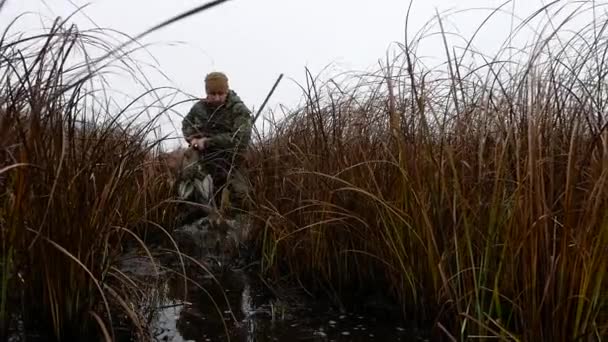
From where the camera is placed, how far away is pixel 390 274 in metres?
2.52

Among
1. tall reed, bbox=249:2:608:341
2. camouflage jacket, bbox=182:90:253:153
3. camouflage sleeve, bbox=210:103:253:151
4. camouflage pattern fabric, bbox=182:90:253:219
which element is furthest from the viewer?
camouflage jacket, bbox=182:90:253:153

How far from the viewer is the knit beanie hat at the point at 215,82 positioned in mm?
4973

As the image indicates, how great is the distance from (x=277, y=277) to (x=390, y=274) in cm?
94

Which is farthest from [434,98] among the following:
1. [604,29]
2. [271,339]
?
[271,339]

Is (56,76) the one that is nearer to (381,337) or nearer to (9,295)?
(9,295)

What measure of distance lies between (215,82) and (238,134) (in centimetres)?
67

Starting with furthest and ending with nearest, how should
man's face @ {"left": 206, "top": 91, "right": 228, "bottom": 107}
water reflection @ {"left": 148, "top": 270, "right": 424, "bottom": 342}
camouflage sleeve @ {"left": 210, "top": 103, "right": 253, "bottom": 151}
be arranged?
man's face @ {"left": 206, "top": 91, "right": 228, "bottom": 107}, camouflage sleeve @ {"left": 210, "top": 103, "right": 253, "bottom": 151}, water reflection @ {"left": 148, "top": 270, "right": 424, "bottom": 342}

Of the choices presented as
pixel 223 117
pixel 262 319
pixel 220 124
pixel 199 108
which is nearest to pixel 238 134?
pixel 220 124

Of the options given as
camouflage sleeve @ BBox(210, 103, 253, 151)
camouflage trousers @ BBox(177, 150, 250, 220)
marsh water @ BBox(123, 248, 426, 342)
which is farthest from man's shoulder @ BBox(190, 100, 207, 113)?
marsh water @ BBox(123, 248, 426, 342)

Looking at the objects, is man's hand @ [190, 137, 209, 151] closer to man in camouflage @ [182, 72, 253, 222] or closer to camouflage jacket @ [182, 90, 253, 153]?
man in camouflage @ [182, 72, 253, 222]

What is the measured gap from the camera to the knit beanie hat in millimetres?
4973

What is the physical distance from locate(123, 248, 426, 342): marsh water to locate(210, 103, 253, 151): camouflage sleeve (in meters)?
1.14

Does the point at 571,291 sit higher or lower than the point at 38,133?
lower

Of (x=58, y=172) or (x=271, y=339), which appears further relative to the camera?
(x=271, y=339)
